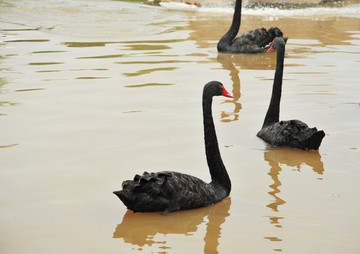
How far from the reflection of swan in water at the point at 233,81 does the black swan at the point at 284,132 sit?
0.72 metres

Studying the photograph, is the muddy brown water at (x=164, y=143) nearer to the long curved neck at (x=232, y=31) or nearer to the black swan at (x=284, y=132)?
the black swan at (x=284, y=132)

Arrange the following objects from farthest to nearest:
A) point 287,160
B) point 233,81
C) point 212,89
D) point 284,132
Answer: point 233,81 → point 284,132 → point 287,160 → point 212,89

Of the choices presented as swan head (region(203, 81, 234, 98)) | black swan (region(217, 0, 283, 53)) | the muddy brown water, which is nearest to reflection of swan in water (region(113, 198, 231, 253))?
the muddy brown water

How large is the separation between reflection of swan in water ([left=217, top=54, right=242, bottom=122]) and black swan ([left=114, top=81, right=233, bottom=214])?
218 centimetres

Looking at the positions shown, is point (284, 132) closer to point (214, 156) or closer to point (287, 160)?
point (287, 160)

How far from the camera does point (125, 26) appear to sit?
1370 cm

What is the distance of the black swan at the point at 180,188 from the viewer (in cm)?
387

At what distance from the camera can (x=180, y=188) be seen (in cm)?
399

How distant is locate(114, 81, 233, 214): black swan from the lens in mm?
3870

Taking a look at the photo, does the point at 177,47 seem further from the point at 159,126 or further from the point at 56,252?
the point at 56,252

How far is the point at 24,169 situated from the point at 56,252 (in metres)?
1.56

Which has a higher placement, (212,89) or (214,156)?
(212,89)

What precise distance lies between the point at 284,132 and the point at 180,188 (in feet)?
6.05

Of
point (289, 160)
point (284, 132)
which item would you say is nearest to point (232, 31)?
point (284, 132)
